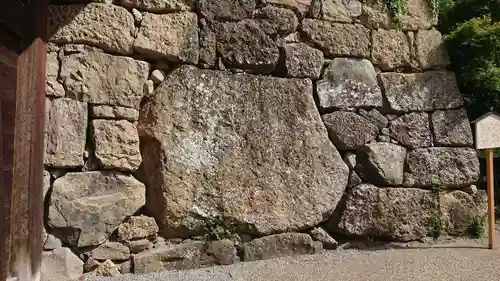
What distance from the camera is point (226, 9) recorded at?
13.3 feet

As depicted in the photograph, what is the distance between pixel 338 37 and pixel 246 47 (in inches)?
37.0

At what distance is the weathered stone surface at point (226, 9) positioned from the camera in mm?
3973

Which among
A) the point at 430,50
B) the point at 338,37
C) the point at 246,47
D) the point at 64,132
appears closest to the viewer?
the point at 64,132

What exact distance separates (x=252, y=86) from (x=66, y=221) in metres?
1.80

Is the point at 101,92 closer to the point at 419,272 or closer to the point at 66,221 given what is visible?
the point at 66,221

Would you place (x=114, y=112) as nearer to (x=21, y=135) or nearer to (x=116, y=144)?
(x=116, y=144)

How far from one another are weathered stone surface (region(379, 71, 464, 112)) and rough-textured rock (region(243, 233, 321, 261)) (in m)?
1.53

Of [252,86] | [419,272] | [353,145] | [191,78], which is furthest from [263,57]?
[419,272]

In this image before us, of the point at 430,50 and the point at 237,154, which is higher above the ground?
the point at 430,50

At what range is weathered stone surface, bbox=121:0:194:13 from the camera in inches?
148

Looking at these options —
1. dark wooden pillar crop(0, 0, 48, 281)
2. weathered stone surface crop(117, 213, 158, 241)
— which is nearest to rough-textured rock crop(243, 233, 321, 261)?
weathered stone surface crop(117, 213, 158, 241)

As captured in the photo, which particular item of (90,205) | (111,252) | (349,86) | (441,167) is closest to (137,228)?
(111,252)

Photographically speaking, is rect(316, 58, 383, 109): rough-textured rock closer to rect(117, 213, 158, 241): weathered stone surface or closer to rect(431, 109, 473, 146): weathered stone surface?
rect(431, 109, 473, 146): weathered stone surface

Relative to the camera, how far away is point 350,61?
4387 mm
